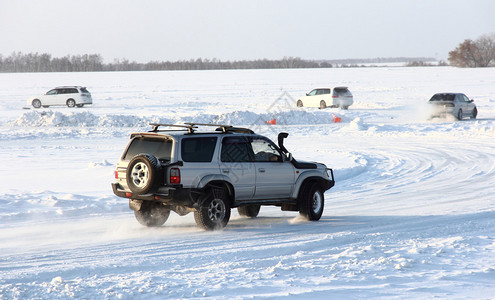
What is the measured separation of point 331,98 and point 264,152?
32540mm

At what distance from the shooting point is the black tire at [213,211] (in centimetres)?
1001

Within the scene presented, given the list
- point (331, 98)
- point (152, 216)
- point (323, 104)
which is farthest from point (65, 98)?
point (152, 216)

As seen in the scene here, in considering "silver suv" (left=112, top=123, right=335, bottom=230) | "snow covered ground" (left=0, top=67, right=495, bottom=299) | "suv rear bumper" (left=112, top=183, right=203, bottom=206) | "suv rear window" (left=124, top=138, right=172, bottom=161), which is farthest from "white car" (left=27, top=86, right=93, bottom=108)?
"suv rear bumper" (left=112, top=183, right=203, bottom=206)

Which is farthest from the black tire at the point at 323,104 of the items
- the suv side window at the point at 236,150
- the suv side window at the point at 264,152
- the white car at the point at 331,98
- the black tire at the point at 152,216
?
the black tire at the point at 152,216

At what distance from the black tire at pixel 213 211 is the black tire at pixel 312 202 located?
1676mm

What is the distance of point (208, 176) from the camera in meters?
10.0

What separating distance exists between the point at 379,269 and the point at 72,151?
15.9 m

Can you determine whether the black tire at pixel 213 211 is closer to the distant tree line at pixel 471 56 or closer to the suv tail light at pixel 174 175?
the suv tail light at pixel 174 175

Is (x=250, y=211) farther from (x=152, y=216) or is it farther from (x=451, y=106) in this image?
(x=451, y=106)

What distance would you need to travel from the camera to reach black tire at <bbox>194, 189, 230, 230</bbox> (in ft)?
32.8

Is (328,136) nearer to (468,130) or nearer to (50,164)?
(468,130)

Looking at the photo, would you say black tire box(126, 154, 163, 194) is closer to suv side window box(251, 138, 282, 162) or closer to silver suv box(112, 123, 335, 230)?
silver suv box(112, 123, 335, 230)

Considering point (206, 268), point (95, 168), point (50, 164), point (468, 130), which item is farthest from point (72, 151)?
point (468, 130)

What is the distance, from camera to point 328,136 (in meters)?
28.2
